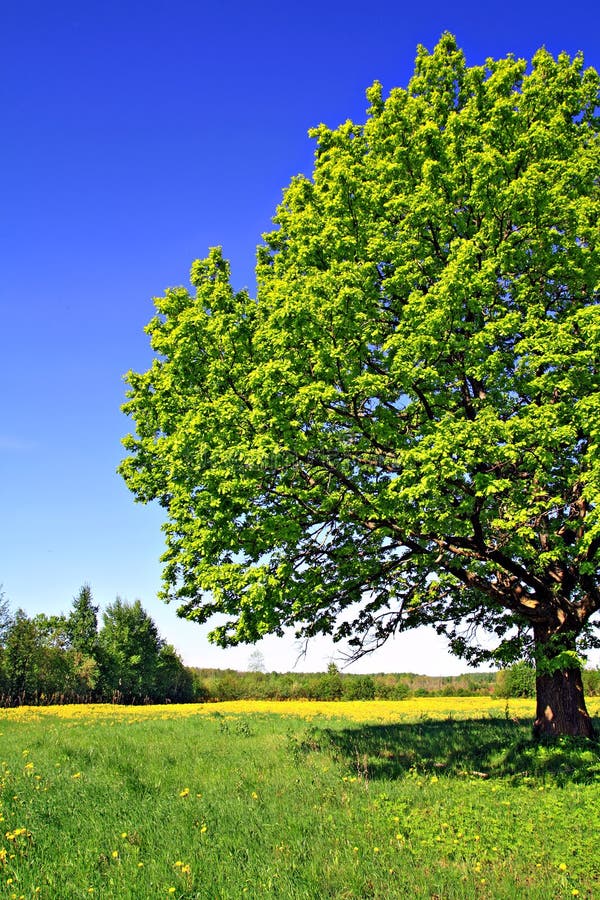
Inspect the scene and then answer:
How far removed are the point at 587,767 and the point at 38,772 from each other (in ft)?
41.1

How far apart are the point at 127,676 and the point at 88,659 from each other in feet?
20.0

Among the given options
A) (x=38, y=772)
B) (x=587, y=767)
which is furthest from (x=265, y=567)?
(x=587, y=767)

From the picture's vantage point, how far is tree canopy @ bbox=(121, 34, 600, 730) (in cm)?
1200

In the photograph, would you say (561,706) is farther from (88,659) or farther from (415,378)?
(88,659)

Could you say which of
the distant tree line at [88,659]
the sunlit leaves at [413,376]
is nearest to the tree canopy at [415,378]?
the sunlit leaves at [413,376]

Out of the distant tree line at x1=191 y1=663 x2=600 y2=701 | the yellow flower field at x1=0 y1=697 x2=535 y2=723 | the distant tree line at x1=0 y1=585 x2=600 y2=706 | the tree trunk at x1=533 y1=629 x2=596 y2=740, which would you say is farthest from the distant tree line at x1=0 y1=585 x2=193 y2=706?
the tree trunk at x1=533 y1=629 x2=596 y2=740

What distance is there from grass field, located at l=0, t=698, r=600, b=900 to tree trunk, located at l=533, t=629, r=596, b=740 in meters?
0.95

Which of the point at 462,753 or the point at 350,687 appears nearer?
the point at 462,753

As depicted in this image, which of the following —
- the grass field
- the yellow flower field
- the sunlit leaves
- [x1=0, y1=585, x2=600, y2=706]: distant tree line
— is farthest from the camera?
[x1=0, y1=585, x2=600, y2=706]: distant tree line

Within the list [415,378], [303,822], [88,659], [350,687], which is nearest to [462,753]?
[303,822]

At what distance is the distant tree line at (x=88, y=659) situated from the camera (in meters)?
61.0

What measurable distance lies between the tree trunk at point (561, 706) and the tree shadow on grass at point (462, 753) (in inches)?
28.2

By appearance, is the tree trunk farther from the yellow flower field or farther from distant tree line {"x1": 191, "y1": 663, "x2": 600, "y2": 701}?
distant tree line {"x1": 191, "y1": 663, "x2": 600, "y2": 701}

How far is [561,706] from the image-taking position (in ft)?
51.3
